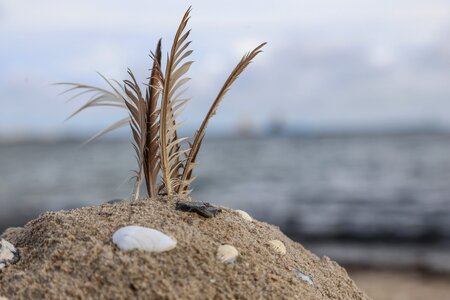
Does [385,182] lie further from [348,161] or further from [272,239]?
[272,239]

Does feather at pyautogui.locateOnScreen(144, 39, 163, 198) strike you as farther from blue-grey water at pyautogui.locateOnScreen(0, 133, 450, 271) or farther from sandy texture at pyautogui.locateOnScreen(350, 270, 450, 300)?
sandy texture at pyautogui.locateOnScreen(350, 270, 450, 300)

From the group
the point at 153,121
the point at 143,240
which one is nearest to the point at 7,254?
the point at 143,240

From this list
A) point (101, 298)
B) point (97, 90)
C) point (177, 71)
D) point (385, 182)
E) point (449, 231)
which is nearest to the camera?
point (101, 298)

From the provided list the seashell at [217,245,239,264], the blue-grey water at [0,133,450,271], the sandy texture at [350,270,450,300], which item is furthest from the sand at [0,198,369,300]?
the sandy texture at [350,270,450,300]

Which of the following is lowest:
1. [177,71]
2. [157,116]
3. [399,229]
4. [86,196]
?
[86,196]

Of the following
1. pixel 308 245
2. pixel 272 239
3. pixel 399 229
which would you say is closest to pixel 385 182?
pixel 399 229

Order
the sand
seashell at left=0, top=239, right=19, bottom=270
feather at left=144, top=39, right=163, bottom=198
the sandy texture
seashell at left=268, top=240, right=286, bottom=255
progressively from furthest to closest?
1. the sandy texture
2. feather at left=144, top=39, right=163, bottom=198
3. seashell at left=268, top=240, right=286, bottom=255
4. seashell at left=0, top=239, right=19, bottom=270
5. the sand
